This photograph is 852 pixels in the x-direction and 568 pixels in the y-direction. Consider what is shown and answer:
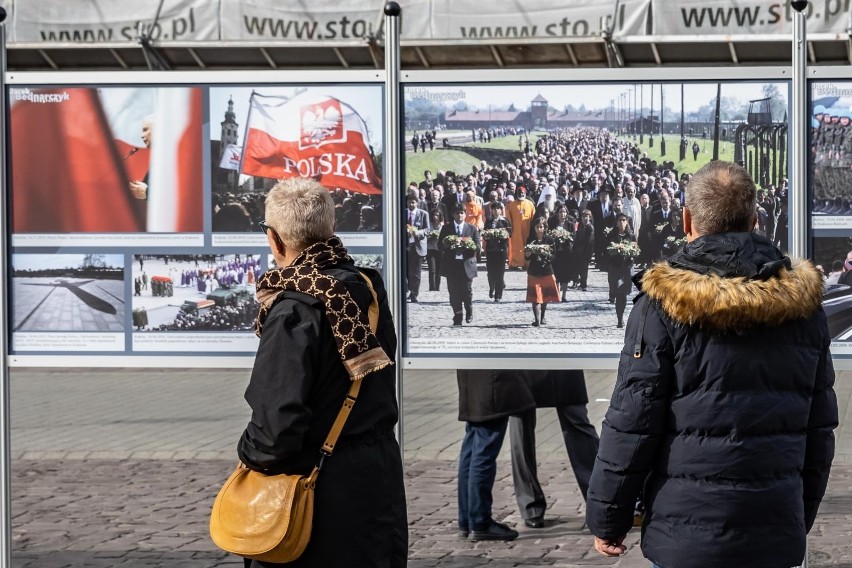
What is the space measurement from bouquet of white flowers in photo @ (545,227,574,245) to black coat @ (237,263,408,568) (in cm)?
139

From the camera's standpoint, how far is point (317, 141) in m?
5.03

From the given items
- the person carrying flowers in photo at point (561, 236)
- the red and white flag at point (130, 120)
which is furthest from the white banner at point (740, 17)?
the red and white flag at point (130, 120)

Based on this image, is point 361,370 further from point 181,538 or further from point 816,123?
point 181,538

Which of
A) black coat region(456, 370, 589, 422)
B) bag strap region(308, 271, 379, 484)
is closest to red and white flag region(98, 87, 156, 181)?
bag strap region(308, 271, 379, 484)

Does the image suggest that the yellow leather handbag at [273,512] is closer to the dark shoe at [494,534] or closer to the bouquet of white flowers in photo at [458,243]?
the bouquet of white flowers in photo at [458,243]

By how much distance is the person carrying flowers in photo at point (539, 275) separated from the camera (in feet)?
16.3

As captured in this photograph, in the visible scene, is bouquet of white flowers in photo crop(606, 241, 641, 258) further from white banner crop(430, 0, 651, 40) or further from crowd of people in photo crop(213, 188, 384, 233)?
white banner crop(430, 0, 651, 40)

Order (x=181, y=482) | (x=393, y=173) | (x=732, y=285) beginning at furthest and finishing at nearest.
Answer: (x=181, y=482)
(x=393, y=173)
(x=732, y=285)

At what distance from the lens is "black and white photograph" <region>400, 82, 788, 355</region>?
16.0ft

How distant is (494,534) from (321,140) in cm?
243

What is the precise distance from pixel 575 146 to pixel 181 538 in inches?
121

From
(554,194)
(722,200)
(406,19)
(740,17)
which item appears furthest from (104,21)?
(722,200)

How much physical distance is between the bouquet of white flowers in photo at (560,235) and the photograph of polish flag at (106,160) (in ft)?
4.49

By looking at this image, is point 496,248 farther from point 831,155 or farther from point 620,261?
point 831,155
